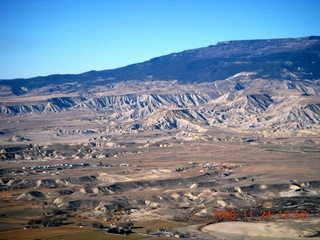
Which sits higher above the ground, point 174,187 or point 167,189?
point 167,189

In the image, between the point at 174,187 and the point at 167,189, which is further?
the point at 174,187

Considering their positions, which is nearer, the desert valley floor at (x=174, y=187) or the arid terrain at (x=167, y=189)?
the arid terrain at (x=167, y=189)

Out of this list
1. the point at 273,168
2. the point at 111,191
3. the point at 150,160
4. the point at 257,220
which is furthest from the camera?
the point at 150,160

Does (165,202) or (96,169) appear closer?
(165,202)

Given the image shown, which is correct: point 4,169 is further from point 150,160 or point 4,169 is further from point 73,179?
point 150,160

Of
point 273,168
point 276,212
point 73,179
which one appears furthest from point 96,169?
point 276,212

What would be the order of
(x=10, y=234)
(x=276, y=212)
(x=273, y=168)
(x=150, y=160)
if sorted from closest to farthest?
1. (x=10, y=234)
2. (x=276, y=212)
3. (x=273, y=168)
4. (x=150, y=160)

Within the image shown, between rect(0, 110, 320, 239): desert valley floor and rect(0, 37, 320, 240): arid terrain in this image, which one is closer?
rect(0, 37, 320, 240): arid terrain

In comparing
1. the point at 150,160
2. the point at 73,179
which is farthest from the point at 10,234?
the point at 150,160

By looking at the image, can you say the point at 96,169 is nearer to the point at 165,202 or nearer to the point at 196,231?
the point at 165,202
